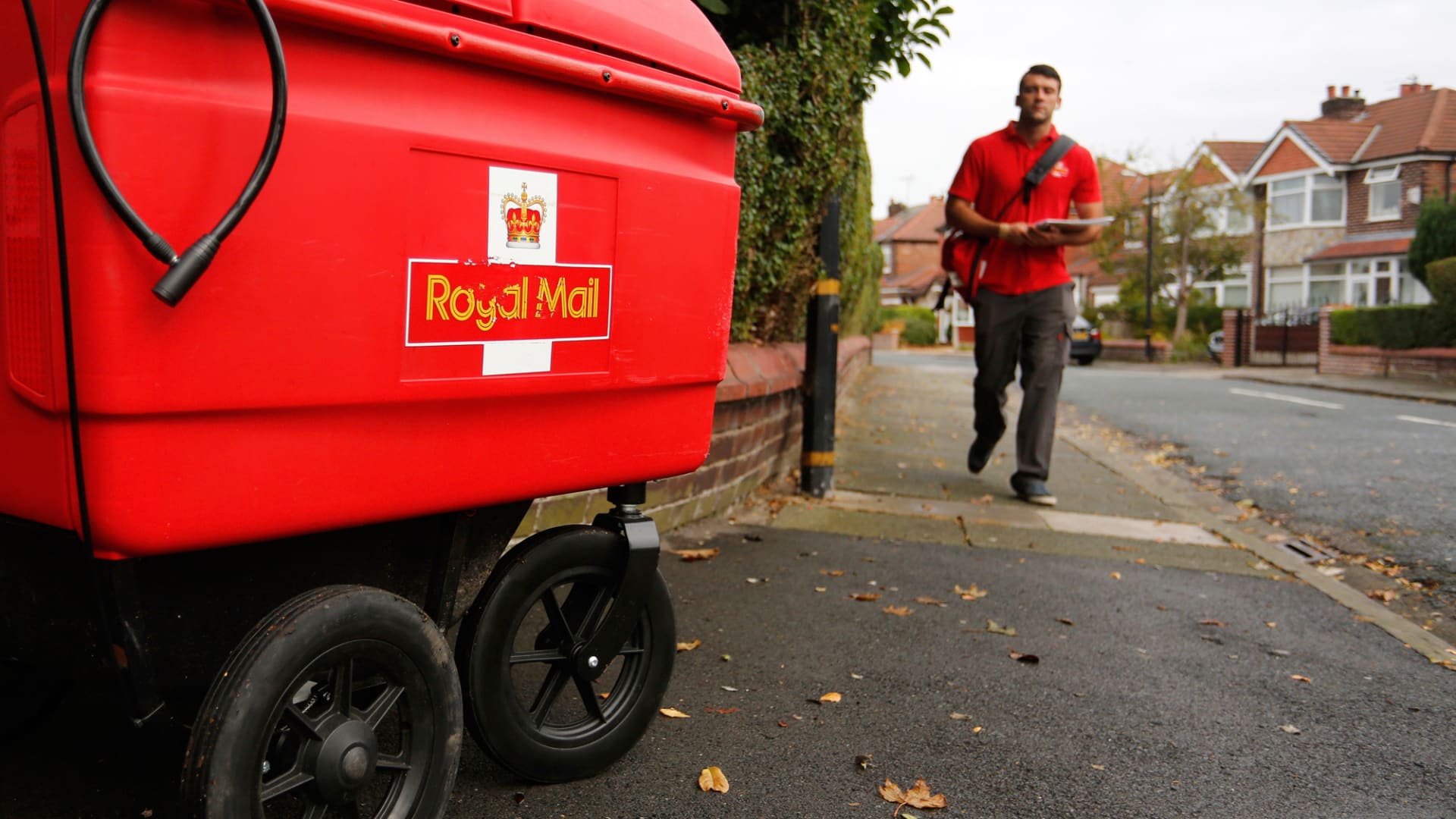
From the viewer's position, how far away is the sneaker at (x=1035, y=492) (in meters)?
5.87

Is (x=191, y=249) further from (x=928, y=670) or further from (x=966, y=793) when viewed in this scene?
(x=928, y=670)

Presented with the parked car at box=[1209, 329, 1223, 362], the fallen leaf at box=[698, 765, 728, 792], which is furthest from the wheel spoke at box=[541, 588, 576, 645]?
the parked car at box=[1209, 329, 1223, 362]

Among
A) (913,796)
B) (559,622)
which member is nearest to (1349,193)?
(913,796)

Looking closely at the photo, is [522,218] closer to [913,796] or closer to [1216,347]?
[913,796]

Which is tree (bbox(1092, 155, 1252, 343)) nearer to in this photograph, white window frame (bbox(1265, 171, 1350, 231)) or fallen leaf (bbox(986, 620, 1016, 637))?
white window frame (bbox(1265, 171, 1350, 231))

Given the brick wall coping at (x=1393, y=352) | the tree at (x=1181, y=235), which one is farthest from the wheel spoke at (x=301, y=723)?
the tree at (x=1181, y=235)

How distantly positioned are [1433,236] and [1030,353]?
26.7m

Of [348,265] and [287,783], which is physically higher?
[348,265]

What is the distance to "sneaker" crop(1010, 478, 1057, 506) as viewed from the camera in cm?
587

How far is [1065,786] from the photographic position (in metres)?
Result: 2.42

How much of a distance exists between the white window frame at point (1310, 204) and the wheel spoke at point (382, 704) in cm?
4591

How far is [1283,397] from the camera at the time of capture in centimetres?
1538

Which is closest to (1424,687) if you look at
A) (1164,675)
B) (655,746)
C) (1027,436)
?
(1164,675)

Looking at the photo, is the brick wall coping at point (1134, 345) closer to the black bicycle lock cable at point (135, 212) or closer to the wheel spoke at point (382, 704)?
the wheel spoke at point (382, 704)
